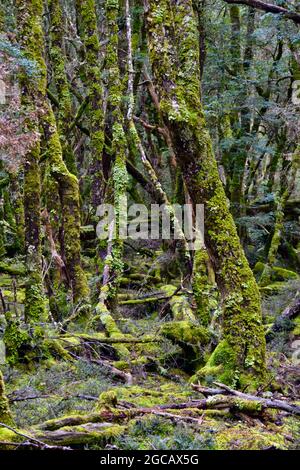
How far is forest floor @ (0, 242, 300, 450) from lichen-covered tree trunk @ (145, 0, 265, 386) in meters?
0.50

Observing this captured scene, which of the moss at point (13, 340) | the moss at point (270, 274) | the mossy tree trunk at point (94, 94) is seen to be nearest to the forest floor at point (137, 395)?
the moss at point (13, 340)

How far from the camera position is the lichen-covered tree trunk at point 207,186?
17.5 feet

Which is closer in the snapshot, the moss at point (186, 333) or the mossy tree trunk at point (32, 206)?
the mossy tree trunk at point (32, 206)

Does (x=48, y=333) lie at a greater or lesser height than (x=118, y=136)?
lesser

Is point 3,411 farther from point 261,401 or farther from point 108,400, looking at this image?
point 261,401

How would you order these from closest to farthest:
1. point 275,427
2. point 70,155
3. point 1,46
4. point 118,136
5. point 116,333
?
point 275,427 → point 1,46 → point 116,333 → point 118,136 → point 70,155

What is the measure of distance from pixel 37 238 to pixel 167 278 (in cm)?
721

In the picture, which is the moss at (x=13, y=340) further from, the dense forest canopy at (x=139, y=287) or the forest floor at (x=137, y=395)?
the forest floor at (x=137, y=395)

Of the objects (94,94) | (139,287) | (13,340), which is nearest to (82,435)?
(13,340)

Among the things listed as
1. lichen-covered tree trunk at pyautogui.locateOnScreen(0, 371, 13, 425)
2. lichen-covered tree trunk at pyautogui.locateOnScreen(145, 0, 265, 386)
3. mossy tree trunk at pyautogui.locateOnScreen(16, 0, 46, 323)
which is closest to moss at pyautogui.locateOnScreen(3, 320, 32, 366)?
mossy tree trunk at pyautogui.locateOnScreen(16, 0, 46, 323)

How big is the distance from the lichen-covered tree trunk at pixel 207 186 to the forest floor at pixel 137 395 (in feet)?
1.65
